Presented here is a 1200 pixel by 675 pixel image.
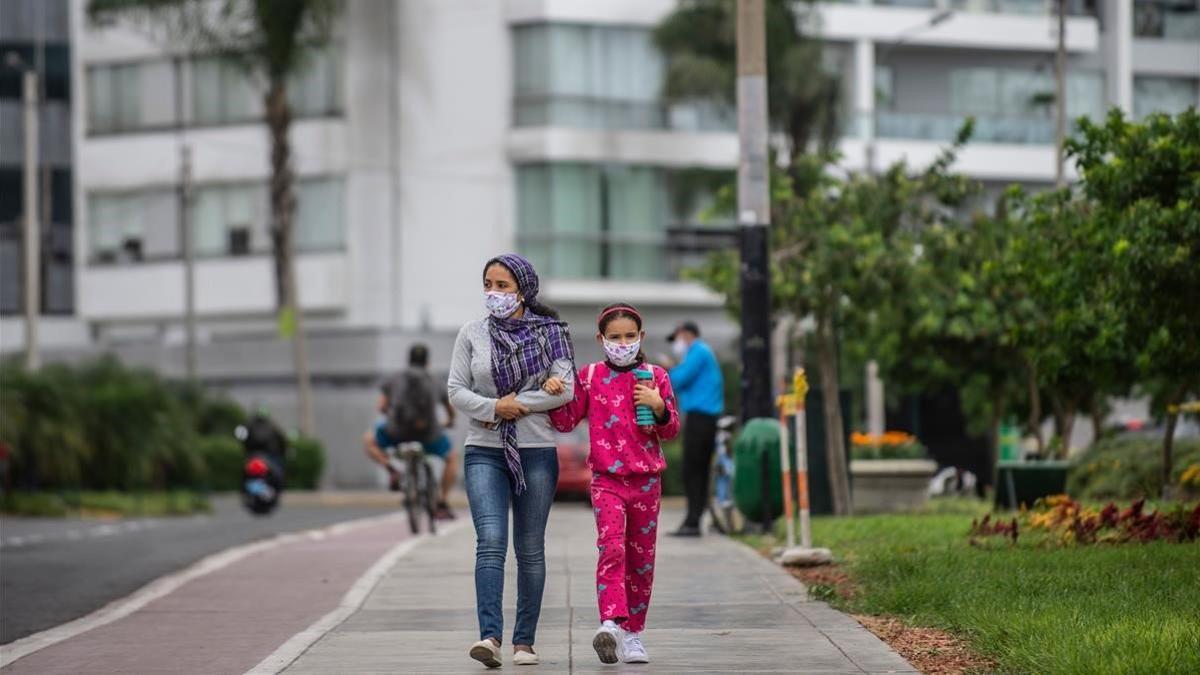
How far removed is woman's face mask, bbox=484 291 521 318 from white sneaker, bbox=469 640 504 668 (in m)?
1.47

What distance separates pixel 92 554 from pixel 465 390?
36.4ft

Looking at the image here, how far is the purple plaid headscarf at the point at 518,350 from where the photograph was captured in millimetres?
10773

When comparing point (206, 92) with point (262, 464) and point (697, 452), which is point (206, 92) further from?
→ point (697, 452)

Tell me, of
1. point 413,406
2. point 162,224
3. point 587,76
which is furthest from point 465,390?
point 162,224

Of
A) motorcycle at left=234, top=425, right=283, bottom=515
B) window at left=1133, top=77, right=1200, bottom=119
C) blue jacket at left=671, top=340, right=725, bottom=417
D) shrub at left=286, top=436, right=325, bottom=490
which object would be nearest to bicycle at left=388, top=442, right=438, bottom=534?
blue jacket at left=671, top=340, right=725, bottom=417

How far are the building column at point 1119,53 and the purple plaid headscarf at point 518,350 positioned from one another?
161 feet

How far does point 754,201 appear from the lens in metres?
20.0

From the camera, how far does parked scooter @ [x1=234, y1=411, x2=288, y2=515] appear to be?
3394 centimetres

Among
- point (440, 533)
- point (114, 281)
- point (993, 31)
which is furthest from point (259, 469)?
point (993, 31)

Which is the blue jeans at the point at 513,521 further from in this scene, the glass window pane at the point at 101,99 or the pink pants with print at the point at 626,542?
the glass window pane at the point at 101,99

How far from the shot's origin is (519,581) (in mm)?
10898

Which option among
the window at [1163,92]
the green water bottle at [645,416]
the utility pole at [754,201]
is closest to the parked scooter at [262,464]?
the utility pole at [754,201]

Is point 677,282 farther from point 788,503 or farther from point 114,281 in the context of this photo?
point 788,503

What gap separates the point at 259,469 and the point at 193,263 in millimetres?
17825
